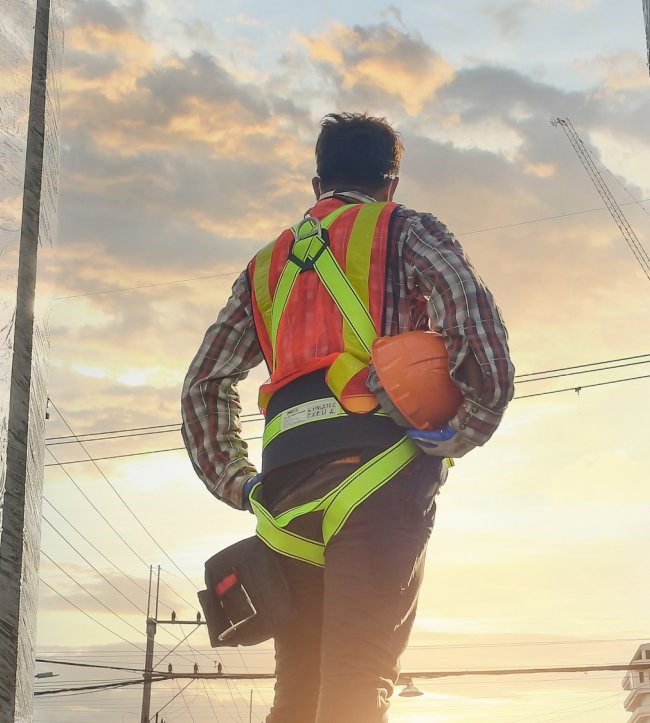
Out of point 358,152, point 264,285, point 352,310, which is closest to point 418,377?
point 352,310

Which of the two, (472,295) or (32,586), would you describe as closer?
(32,586)

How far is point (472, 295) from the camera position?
262 centimetres

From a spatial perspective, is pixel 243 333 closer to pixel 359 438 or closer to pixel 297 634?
pixel 359 438

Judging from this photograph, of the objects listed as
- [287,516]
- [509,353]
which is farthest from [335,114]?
[287,516]

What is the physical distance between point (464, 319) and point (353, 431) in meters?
0.40

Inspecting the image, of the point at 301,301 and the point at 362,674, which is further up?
the point at 301,301

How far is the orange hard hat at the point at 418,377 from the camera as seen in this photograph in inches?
99.8

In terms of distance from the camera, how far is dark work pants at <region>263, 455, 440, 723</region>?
2.35 m

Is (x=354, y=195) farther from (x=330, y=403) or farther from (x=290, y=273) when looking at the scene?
(x=330, y=403)

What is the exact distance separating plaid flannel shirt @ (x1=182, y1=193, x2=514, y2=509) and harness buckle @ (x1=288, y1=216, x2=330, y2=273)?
18cm

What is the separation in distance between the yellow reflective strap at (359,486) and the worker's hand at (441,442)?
57 millimetres

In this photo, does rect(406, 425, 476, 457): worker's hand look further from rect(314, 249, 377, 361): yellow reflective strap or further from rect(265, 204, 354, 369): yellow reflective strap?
rect(265, 204, 354, 369): yellow reflective strap

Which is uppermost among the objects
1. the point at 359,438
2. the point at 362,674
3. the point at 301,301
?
the point at 301,301

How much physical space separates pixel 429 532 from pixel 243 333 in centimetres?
97
